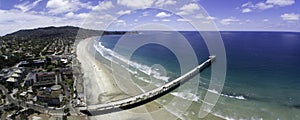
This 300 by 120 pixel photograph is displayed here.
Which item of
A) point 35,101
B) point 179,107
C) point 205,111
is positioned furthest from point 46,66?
point 205,111

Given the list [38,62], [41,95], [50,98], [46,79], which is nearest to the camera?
[50,98]

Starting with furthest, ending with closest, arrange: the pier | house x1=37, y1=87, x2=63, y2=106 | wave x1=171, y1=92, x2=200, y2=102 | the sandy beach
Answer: wave x1=171, y1=92, x2=200, y2=102, house x1=37, y1=87, x2=63, y2=106, the pier, the sandy beach

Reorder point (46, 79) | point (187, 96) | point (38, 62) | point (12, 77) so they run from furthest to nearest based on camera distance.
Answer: point (38, 62), point (46, 79), point (12, 77), point (187, 96)

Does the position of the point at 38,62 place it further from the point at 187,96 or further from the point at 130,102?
the point at 187,96

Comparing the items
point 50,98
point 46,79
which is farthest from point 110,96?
point 46,79

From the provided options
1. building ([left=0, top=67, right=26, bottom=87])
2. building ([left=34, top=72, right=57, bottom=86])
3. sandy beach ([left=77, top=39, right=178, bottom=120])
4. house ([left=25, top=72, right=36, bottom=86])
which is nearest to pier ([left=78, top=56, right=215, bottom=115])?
sandy beach ([left=77, top=39, right=178, bottom=120])

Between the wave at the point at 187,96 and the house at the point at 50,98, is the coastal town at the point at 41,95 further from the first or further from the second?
the wave at the point at 187,96

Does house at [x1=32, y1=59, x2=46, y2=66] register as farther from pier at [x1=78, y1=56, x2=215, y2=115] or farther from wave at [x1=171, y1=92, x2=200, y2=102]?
wave at [x1=171, y1=92, x2=200, y2=102]

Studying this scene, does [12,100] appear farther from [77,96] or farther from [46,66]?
[46,66]

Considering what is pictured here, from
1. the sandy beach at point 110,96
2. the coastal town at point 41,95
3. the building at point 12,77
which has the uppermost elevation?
the building at point 12,77

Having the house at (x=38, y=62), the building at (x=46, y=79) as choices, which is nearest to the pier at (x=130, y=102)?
the building at (x=46, y=79)

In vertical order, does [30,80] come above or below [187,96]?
above
